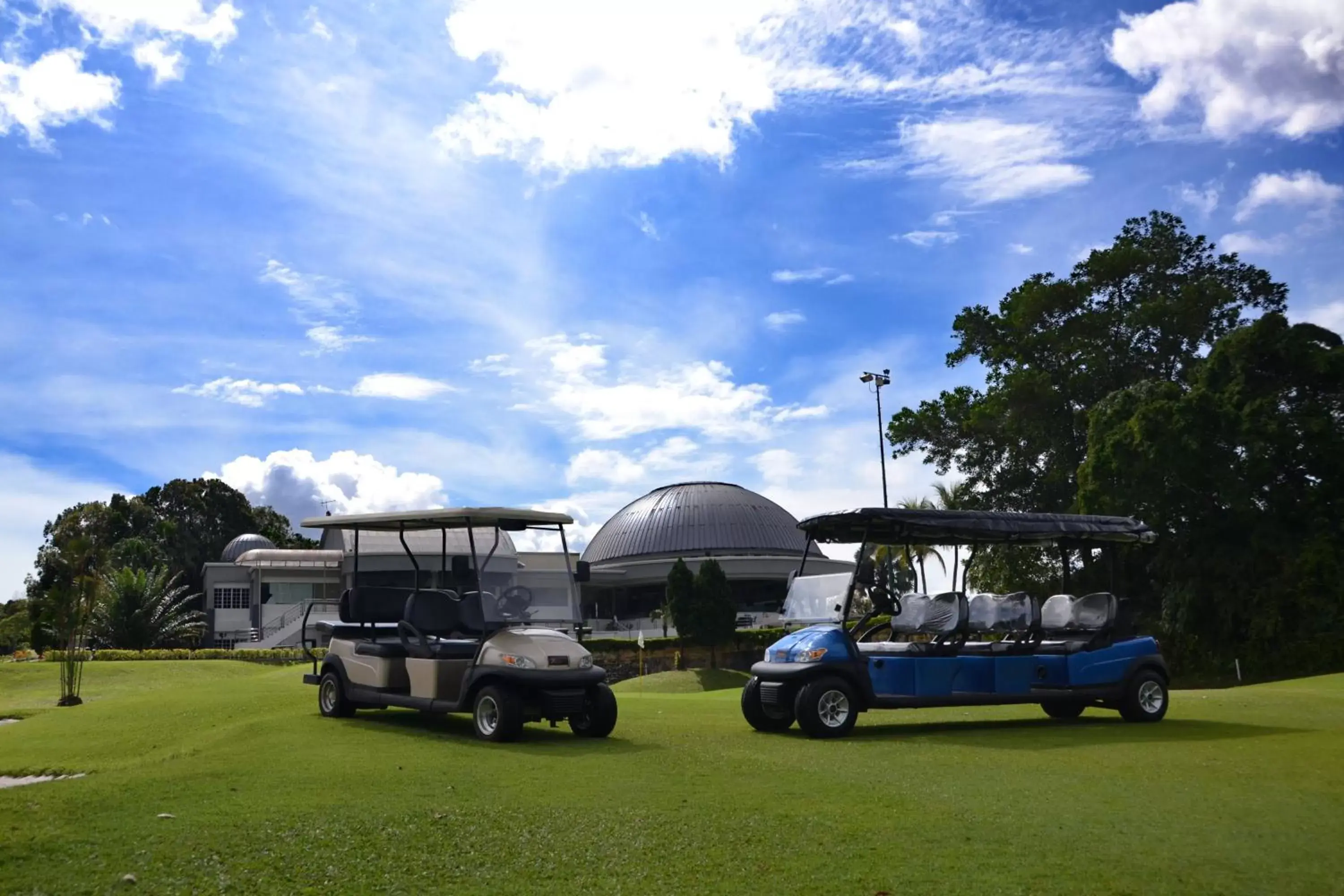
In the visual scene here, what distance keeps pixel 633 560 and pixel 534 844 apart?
218 ft

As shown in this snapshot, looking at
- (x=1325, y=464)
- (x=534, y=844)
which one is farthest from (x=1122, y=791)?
(x=1325, y=464)

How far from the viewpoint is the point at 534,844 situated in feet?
23.4

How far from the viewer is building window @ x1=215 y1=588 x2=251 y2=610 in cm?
5812

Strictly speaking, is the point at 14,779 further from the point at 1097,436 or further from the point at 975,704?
the point at 1097,436

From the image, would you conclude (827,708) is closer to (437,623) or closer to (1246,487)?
(437,623)

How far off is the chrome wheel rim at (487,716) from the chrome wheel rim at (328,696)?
10.9ft

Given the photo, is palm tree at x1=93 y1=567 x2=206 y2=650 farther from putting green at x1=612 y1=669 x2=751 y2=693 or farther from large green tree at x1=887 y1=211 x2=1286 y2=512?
large green tree at x1=887 y1=211 x2=1286 y2=512

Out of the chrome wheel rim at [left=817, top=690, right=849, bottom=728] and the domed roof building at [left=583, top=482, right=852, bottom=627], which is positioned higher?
the domed roof building at [left=583, top=482, right=852, bottom=627]

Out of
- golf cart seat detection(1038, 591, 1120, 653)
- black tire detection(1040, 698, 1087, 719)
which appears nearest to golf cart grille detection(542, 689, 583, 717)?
golf cart seat detection(1038, 591, 1120, 653)

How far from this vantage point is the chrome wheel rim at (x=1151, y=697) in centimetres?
1536

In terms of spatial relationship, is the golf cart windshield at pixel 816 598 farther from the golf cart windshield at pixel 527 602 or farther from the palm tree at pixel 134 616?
the palm tree at pixel 134 616

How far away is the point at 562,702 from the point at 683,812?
4.69m

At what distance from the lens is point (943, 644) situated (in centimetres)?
1452

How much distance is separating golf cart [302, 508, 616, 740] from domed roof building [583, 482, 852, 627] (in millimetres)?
52108
